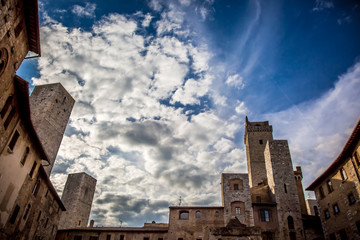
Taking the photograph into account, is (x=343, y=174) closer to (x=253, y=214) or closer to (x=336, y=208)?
(x=336, y=208)

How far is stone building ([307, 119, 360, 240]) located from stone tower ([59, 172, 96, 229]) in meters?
37.7

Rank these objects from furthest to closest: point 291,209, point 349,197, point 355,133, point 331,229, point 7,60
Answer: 1. point 291,209
2. point 331,229
3. point 349,197
4. point 355,133
5. point 7,60

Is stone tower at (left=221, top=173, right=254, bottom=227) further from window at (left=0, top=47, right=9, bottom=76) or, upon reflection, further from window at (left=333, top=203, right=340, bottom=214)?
window at (left=0, top=47, right=9, bottom=76)

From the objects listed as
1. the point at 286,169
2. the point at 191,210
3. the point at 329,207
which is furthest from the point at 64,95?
the point at 329,207

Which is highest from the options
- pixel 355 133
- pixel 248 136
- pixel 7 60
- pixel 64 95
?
pixel 248 136

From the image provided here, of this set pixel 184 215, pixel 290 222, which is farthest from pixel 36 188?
pixel 290 222

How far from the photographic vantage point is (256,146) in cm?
5072

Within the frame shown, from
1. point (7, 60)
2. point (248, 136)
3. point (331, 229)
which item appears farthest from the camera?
point (248, 136)

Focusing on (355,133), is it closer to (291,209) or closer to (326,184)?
(326,184)

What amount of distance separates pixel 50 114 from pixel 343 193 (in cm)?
3501

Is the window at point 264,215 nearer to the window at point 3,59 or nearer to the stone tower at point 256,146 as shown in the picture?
the stone tower at point 256,146

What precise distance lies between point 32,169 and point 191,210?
20.3m

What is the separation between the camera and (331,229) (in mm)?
24422

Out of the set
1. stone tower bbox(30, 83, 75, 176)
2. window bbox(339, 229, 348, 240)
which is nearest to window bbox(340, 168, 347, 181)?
window bbox(339, 229, 348, 240)
